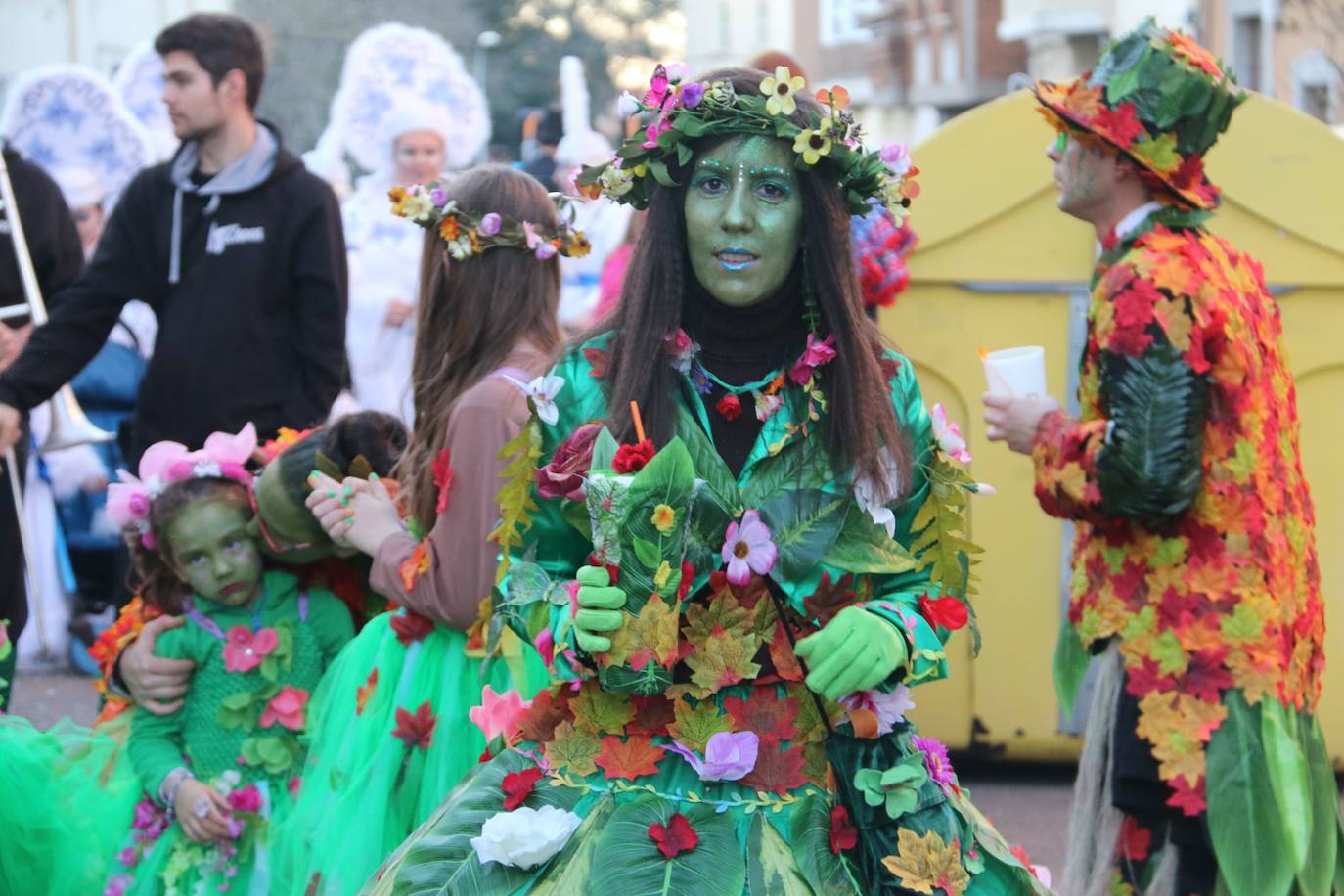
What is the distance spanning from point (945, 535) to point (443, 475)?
1.28m

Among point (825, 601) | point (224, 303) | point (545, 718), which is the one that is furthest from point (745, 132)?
point (224, 303)

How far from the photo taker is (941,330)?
641 cm

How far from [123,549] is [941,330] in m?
3.46

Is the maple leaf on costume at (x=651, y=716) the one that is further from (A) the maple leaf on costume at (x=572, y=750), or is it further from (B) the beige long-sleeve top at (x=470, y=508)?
(B) the beige long-sleeve top at (x=470, y=508)

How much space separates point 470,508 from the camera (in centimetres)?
389

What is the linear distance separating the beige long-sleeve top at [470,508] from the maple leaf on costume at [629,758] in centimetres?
104

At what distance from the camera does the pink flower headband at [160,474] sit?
440cm

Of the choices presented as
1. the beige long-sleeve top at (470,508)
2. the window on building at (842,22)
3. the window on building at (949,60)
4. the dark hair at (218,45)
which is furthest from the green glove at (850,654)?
the window on building at (842,22)

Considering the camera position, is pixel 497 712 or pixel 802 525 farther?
pixel 497 712

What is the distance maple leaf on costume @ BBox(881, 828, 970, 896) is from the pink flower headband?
216cm

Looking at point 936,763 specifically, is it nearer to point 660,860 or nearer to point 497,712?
point 660,860

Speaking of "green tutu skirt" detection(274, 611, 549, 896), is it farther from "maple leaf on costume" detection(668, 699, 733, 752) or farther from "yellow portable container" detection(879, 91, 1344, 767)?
"yellow portable container" detection(879, 91, 1344, 767)

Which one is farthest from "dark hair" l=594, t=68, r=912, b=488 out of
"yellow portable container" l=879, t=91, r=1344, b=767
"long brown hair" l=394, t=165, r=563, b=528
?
"yellow portable container" l=879, t=91, r=1344, b=767

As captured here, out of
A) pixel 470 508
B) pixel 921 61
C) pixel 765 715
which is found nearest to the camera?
pixel 765 715
